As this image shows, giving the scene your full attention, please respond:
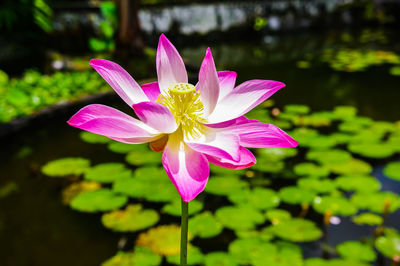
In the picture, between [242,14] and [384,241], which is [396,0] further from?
[384,241]

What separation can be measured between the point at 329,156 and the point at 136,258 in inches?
43.0

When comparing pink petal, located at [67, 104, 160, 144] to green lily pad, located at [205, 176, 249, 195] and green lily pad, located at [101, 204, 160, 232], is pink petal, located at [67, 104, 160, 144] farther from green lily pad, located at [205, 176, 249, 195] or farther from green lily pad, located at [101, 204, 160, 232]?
green lily pad, located at [205, 176, 249, 195]

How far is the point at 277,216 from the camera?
1338 millimetres

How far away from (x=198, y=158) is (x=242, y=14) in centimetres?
619

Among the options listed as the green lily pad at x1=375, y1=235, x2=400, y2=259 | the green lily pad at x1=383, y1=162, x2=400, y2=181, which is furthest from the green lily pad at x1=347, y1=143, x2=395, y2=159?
the green lily pad at x1=375, y1=235, x2=400, y2=259

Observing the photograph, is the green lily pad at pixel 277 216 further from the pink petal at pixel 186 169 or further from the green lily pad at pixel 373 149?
the pink petal at pixel 186 169

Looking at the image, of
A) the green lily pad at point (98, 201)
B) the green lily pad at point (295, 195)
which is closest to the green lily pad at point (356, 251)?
the green lily pad at point (295, 195)

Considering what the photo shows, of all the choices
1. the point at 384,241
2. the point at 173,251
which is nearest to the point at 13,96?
the point at 173,251

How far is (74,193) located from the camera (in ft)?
5.08

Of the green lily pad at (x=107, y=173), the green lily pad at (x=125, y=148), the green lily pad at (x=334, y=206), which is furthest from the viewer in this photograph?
the green lily pad at (x=125, y=148)

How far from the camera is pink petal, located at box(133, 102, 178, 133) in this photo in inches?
18.2

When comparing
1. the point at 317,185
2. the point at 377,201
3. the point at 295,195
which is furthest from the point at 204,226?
the point at 377,201

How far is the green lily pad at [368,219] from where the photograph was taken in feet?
4.35

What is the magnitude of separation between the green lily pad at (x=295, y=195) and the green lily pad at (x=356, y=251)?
26 centimetres
